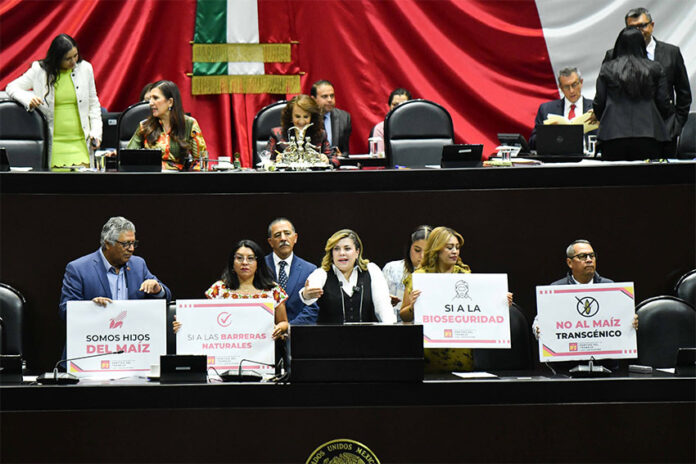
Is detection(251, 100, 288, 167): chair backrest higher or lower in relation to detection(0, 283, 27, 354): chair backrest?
higher

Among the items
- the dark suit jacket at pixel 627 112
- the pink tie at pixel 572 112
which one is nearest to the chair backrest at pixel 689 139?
the pink tie at pixel 572 112

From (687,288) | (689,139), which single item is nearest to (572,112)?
(689,139)

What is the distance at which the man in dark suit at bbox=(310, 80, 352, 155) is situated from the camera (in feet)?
25.9

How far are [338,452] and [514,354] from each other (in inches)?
49.0

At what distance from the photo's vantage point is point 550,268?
531cm

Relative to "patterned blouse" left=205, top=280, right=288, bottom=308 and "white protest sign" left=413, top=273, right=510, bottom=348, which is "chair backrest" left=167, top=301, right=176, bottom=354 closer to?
"patterned blouse" left=205, top=280, right=288, bottom=308

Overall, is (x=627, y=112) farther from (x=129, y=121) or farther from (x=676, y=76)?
(x=129, y=121)

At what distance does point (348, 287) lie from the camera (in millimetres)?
4801

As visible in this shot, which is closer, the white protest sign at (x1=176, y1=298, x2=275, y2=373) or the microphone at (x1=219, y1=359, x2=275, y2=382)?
the microphone at (x1=219, y1=359, x2=275, y2=382)

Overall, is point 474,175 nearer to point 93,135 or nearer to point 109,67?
point 93,135

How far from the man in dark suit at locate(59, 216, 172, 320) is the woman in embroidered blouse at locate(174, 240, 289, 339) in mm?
328

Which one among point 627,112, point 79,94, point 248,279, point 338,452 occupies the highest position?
point 79,94

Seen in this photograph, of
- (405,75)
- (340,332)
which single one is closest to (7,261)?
(340,332)

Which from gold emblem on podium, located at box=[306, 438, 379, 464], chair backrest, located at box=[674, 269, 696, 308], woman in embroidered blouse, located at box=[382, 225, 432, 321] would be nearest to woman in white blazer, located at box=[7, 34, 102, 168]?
woman in embroidered blouse, located at box=[382, 225, 432, 321]
